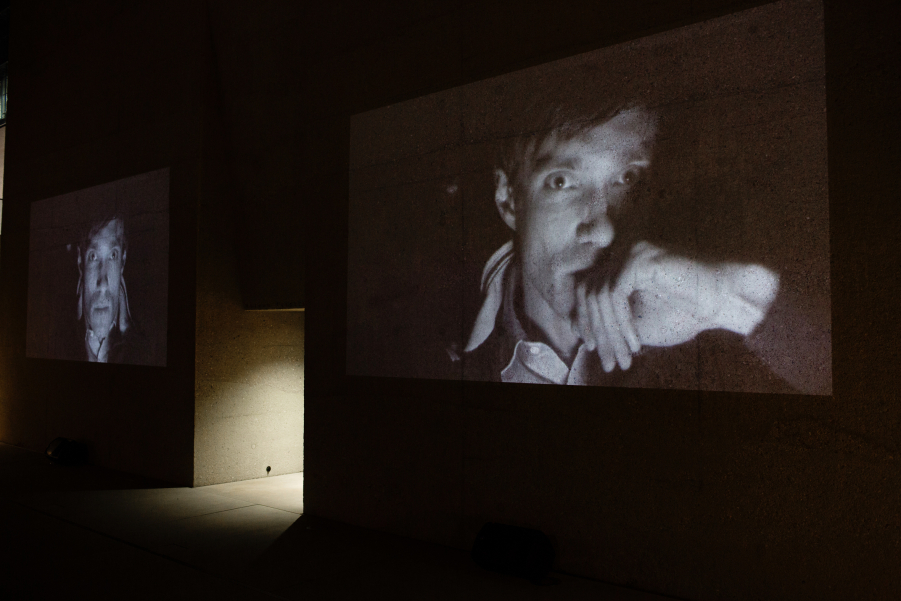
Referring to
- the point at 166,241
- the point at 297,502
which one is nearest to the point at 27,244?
the point at 166,241

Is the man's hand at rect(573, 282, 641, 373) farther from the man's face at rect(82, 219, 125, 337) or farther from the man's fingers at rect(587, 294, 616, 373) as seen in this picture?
the man's face at rect(82, 219, 125, 337)

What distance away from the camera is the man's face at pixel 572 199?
4.52 metres

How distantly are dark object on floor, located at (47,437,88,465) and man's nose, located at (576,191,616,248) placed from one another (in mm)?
7915

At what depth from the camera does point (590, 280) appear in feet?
15.1

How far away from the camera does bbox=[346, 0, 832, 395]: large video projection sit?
12.9ft

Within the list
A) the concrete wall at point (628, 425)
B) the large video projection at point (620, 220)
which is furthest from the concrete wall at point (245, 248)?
the large video projection at point (620, 220)

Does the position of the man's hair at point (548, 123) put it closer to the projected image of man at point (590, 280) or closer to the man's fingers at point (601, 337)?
the projected image of man at point (590, 280)

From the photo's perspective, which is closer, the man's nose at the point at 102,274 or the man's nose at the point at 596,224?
the man's nose at the point at 596,224

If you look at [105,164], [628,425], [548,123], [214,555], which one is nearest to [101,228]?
[105,164]

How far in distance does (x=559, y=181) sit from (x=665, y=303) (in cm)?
125

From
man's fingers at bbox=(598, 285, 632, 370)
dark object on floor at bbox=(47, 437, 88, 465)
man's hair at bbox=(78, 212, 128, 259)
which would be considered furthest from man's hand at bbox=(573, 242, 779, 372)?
dark object on floor at bbox=(47, 437, 88, 465)

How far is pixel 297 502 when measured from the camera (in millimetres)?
6789

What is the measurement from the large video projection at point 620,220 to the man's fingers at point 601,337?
0.01 meters

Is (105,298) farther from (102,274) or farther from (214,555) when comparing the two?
(214,555)
